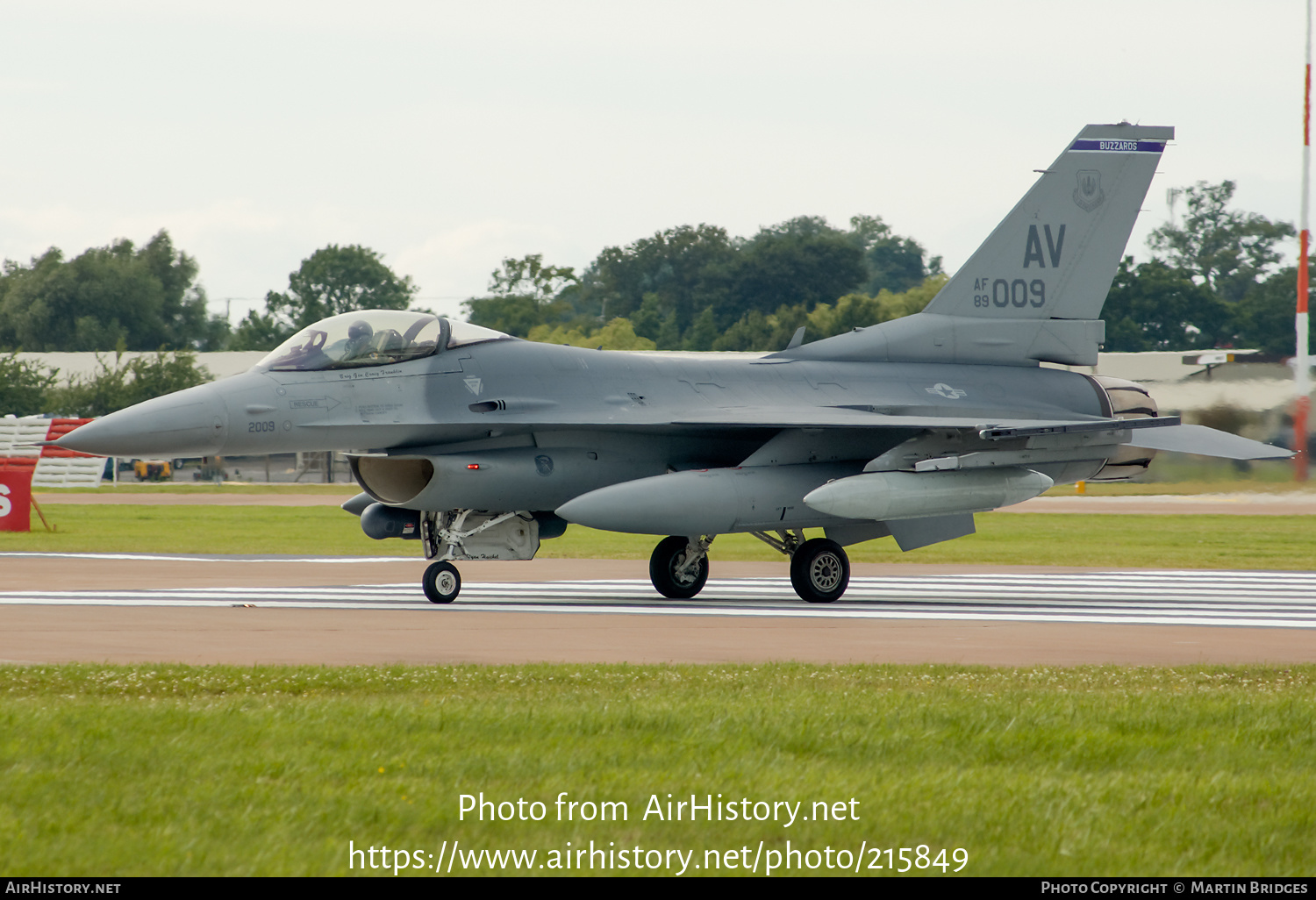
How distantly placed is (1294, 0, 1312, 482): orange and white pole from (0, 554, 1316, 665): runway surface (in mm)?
5719

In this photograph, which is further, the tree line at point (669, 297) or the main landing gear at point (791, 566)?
the tree line at point (669, 297)

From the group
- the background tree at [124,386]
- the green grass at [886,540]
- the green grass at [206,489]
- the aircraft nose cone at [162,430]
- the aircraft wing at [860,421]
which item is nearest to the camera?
the aircraft nose cone at [162,430]

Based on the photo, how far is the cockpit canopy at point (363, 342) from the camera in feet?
45.9

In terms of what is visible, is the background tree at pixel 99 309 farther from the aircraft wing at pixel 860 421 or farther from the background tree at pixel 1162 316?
the aircraft wing at pixel 860 421

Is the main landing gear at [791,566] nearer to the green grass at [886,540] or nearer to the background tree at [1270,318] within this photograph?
the green grass at [886,540]

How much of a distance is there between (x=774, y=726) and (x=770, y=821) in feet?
5.57

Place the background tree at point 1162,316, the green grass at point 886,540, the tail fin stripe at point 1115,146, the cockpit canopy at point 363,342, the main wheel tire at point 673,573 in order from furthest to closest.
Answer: the background tree at point 1162,316
the green grass at point 886,540
the tail fin stripe at point 1115,146
the main wheel tire at point 673,573
the cockpit canopy at point 363,342

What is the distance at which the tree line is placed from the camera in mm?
76125

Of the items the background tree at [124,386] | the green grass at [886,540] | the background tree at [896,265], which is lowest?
the green grass at [886,540]

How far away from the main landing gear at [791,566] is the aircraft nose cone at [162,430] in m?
4.70

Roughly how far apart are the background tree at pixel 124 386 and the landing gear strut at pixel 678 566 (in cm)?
5149

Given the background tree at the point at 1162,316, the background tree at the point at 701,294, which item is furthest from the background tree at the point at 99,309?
the background tree at the point at 1162,316

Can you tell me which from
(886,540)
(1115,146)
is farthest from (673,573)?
(886,540)

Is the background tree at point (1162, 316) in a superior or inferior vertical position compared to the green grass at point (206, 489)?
superior
